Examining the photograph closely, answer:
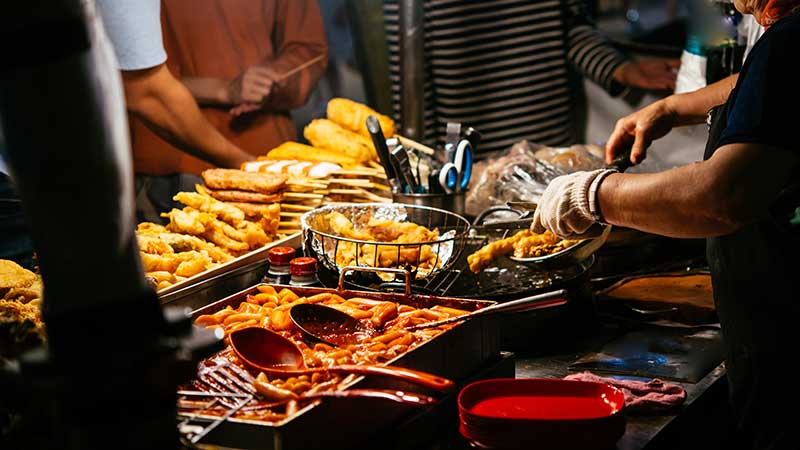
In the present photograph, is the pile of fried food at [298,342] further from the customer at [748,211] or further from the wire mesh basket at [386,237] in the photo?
the customer at [748,211]

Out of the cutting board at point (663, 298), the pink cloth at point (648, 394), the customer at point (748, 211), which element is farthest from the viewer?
the cutting board at point (663, 298)

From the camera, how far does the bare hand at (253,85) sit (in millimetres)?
4480

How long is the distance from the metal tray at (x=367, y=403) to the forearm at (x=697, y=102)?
4.04 feet

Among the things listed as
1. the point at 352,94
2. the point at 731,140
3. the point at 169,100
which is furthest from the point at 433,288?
the point at 352,94

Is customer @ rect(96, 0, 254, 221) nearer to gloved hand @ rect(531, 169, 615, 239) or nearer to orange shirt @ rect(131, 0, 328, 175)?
orange shirt @ rect(131, 0, 328, 175)

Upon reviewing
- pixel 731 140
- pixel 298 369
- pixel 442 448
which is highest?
pixel 731 140

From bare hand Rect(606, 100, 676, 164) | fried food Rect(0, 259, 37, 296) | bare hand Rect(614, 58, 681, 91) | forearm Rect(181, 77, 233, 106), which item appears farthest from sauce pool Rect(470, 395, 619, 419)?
bare hand Rect(614, 58, 681, 91)

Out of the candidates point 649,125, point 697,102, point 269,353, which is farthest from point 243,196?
point 697,102

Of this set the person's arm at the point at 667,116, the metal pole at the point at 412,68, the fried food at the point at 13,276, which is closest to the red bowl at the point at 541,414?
the person's arm at the point at 667,116

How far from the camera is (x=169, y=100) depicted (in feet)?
13.5

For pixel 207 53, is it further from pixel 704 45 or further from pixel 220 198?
pixel 704 45

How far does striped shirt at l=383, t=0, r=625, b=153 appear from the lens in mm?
5488

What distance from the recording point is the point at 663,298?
11.4 feet

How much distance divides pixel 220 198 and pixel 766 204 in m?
2.37
